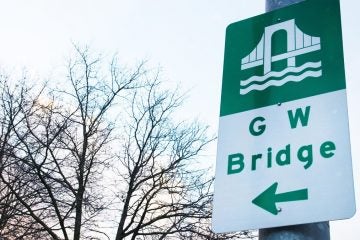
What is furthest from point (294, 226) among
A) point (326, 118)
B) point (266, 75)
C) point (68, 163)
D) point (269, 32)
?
point (68, 163)

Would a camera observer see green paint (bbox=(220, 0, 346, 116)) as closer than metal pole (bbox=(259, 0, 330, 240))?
No

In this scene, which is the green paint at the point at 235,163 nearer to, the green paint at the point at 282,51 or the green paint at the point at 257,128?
the green paint at the point at 257,128

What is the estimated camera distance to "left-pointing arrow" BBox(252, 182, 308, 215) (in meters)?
1.59

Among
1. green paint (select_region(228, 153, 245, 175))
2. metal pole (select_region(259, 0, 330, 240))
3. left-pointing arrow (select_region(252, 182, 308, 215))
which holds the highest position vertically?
green paint (select_region(228, 153, 245, 175))

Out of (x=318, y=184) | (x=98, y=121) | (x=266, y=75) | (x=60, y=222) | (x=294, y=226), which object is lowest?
(x=294, y=226)

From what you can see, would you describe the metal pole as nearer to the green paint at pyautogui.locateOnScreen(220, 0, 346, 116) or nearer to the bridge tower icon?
the green paint at pyautogui.locateOnScreen(220, 0, 346, 116)

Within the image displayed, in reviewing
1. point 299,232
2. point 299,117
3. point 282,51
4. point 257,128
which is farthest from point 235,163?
point 282,51

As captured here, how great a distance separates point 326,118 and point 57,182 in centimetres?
1238

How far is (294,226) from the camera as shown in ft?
5.02

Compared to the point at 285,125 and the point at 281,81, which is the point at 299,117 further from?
the point at 281,81

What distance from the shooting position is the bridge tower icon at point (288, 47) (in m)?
1.91

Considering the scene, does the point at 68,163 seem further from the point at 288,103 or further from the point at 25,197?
the point at 288,103

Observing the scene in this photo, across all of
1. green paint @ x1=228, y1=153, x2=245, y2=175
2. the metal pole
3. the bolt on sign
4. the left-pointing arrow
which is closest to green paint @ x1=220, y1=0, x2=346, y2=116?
the bolt on sign

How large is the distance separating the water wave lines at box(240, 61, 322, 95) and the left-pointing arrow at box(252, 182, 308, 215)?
45 centimetres
